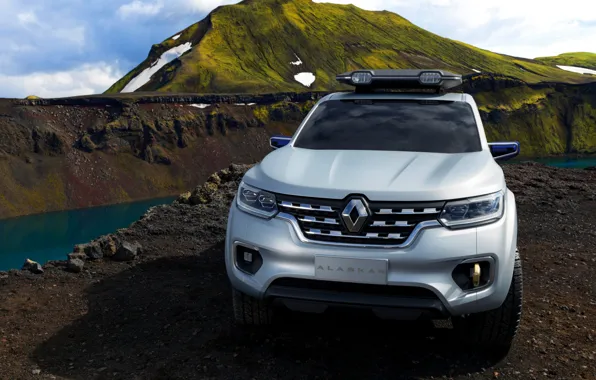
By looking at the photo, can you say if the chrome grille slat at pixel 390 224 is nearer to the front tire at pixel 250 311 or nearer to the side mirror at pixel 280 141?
the front tire at pixel 250 311

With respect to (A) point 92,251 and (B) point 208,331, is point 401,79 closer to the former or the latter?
(B) point 208,331

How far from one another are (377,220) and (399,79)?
2.62 meters

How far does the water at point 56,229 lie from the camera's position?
84375 millimetres

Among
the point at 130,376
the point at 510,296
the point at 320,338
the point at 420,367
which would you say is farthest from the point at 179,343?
the point at 510,296

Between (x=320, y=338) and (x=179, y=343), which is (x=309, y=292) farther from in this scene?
(x=179, y=343)

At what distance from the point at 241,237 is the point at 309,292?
0.70 metres

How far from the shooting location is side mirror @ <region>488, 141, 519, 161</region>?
15.9 ft

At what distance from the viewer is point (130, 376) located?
13.8 feet

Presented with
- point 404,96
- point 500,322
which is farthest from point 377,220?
point 404,96

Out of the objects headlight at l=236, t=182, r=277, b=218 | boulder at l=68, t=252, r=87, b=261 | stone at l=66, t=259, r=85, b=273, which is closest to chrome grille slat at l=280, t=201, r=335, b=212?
headlight at l=236, t=182, r=277, b=218

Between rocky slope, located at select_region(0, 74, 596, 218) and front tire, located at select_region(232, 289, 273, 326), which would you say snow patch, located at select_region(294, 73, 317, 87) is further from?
front tire, located at select_region(232, 289, 273, 326)

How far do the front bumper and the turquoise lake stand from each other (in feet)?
269

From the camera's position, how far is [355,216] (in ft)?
11.6

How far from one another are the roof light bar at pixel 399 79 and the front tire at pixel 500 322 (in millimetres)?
2107
